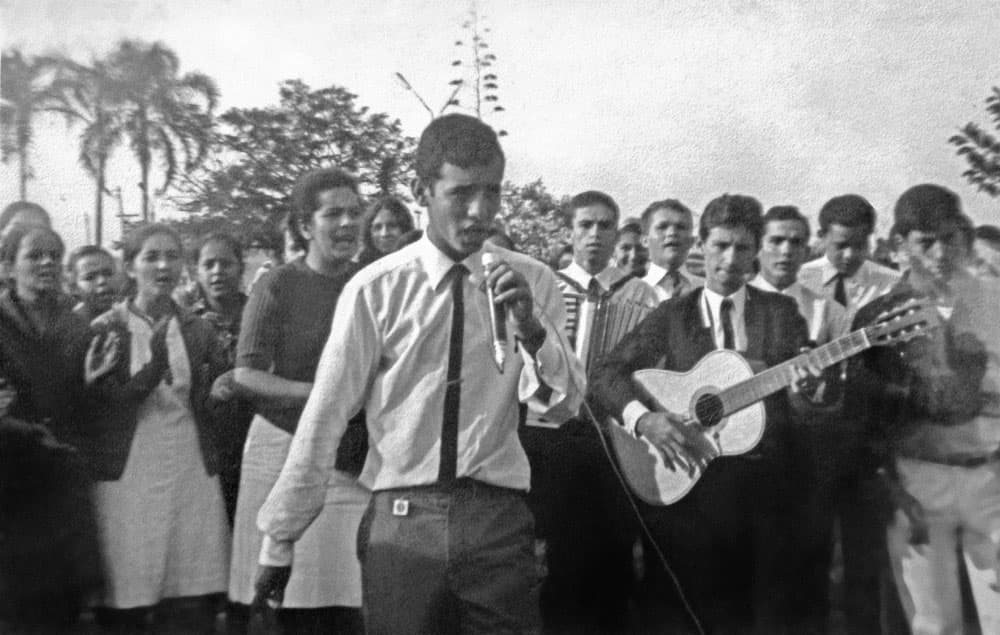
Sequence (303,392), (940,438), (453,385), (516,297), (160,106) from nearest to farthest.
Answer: (516,297) < (453,385) < (303,392) < (940,438) < (160,106)

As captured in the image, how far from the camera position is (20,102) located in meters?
4.52

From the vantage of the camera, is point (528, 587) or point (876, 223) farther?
point (876, 223)

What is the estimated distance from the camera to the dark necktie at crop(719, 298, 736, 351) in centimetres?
422

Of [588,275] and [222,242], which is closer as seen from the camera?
[222,242]

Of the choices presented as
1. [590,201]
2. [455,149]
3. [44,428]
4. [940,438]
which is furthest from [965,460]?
[44,428]

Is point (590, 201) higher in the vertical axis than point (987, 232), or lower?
higher

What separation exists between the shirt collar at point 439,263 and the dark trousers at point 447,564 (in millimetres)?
585

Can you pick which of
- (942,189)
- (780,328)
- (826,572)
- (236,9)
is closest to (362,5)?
(236,9)

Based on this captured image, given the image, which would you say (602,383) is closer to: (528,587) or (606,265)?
(606,265)

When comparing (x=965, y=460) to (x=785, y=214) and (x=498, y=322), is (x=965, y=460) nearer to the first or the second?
(x=785, y=214)

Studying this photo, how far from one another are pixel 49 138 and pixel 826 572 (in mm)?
3214

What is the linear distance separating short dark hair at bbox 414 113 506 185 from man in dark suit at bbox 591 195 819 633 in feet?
3.48

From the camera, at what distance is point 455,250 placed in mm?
3461

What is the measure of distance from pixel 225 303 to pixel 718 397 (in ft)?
5.76
